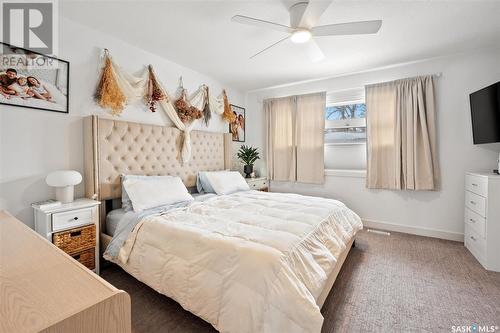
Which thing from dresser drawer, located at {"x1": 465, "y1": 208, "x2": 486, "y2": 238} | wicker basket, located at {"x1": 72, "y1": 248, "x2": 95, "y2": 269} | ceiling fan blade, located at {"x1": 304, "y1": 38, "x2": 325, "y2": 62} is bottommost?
wicker basket, located at {"x1": 72, "y1": 248, "x2": 95, "y2": 269}

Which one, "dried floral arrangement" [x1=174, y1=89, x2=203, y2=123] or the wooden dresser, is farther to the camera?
"dried floral arrangement" [x1=174, y1=89, x2=203, y2=123]

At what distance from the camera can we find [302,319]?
46.0 inches

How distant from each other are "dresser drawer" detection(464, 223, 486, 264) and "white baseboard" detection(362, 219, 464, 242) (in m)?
0.21

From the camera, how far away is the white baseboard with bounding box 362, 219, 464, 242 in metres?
3.12

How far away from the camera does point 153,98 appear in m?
2.95

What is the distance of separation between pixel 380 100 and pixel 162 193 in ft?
11.5

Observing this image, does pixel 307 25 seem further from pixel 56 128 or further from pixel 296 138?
pixel 56 128

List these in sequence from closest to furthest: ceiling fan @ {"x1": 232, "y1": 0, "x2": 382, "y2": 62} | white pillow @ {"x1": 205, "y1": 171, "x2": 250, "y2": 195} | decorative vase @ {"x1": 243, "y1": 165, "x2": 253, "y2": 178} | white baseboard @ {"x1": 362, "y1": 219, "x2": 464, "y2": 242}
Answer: ceiling fan @ {"x1": 232, "y1": 0, "x2": 382, "y2": 62} < white baseboard @ {"x1": 362, "y1": 219, "x2": 464, "y2": 242} < white pillow @ {"x1": 205, "y1": 171, "x2": 250, "y2": 195} < decorative vase @ {"x1": 243, "y1": 165, "x2": 253, "y2": 178}

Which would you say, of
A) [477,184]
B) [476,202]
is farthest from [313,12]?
[476,202]

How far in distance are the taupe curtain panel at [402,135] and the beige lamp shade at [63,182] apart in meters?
3.94

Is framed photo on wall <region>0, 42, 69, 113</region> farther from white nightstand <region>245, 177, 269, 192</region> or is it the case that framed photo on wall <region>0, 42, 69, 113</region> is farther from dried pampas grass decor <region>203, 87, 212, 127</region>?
white nightstand <region>245, 177, 269, 192</region>

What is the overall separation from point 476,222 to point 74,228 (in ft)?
14.1

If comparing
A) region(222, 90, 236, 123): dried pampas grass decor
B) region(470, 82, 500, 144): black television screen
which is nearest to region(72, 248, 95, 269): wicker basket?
region(222, 90, 236, 123): dried pampas grass decor

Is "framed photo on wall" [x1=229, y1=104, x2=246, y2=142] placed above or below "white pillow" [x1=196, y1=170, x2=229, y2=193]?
above
